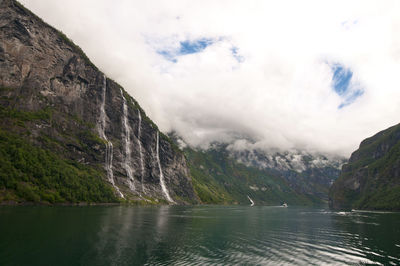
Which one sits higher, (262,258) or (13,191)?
(13,191)

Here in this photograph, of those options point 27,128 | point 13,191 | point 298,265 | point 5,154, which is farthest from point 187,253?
point 27,128

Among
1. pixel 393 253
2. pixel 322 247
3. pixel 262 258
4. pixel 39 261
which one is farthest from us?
pixel 322 247

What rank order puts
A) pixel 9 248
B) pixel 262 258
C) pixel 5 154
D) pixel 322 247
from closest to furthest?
pixel 9 248 → pixel 262 258 → pixel 322 247 → pixel 5 154

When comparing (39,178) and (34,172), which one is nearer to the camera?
(34,172)

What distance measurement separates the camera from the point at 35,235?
169 ft

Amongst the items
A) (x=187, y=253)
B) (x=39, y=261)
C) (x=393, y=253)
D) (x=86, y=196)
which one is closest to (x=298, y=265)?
(x=187, y=253)

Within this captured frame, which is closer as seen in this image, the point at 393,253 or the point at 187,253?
the point at 187,253

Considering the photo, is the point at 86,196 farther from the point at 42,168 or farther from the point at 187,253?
the point at 187,253

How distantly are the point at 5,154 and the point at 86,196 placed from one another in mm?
53068

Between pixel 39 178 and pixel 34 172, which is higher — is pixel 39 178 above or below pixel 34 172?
below

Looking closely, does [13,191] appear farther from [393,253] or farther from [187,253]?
[393,253]

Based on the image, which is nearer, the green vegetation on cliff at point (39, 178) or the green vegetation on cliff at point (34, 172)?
the green vegetation on cliff at point (39, 178)

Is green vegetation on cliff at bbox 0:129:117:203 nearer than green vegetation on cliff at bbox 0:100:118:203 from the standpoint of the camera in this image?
Yes

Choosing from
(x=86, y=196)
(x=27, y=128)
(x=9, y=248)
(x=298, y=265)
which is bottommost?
(x=298, y=265)
